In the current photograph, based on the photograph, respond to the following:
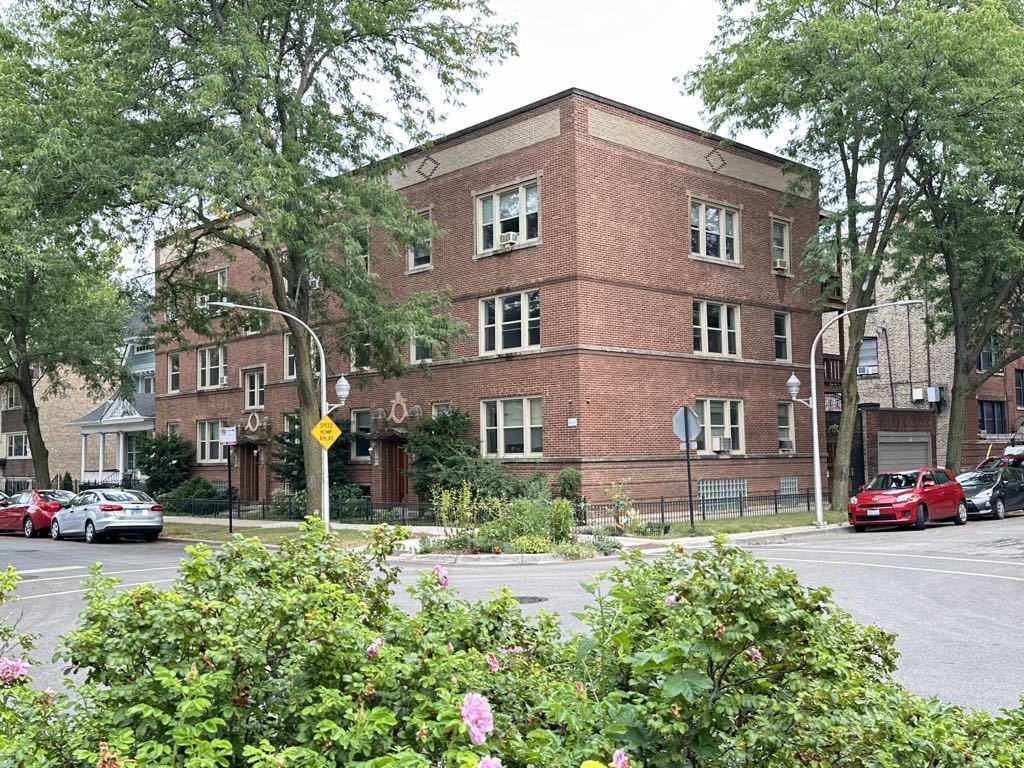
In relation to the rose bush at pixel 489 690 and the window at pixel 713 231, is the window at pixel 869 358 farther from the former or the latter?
the rose bush at pixel 489 690

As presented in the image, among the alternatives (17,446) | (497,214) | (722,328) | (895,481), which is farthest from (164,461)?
(895,481)

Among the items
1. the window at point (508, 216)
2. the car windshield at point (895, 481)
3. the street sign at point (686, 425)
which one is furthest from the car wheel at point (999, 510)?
the window at point (508, 216)

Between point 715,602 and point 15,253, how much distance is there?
72.6ft

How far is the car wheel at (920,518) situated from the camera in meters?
24.9

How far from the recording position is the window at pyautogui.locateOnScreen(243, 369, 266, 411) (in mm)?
40062

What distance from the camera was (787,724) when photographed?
3.36 meters

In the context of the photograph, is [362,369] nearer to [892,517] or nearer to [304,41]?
[304,41]

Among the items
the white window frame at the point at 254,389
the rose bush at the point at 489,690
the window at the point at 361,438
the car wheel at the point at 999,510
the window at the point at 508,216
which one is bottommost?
the car wheel at the point at 999,510

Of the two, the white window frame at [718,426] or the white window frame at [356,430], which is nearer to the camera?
the white window frame at [718,426]

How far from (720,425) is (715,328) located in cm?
336

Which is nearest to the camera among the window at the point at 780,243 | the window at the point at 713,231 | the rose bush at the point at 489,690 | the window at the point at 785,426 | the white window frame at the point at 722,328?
the rose bush at the point at 489,690

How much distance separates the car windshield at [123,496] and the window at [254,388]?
12.6 m

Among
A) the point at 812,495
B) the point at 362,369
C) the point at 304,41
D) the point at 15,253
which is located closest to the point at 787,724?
the point at 15,253

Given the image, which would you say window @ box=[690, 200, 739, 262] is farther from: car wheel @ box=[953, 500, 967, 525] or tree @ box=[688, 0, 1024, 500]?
car wheel @ box=[953, 500, 967, 525]
